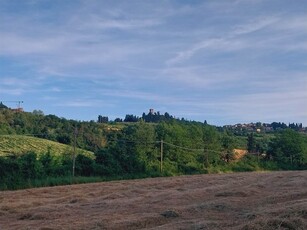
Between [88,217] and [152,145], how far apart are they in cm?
2761

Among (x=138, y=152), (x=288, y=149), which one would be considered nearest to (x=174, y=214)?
(x=138, y=152)

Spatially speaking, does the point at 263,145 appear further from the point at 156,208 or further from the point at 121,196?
the point at 156,208

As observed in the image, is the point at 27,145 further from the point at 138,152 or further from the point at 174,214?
the point at 174,214

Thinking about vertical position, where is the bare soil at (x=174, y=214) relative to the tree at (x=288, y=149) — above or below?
below

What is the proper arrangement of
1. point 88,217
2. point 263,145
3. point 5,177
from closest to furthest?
point 88,217 < point 5,177 < point 263,145

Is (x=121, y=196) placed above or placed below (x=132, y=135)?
below

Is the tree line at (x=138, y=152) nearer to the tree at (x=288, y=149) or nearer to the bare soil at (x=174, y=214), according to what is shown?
the tree at (x=288, y=149)

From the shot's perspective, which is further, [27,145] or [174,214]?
[27,145]

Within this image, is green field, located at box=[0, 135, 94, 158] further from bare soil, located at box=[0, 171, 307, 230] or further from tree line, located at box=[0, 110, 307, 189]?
bare soil, located at box=[0, 171, 307, 230]

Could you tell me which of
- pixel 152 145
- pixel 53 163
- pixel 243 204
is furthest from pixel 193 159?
pixel 243 204

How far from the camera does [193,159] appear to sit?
1548 inches

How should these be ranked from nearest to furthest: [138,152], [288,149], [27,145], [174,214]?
→ [174,214] → [138,152] → [27,145] → [288,149]

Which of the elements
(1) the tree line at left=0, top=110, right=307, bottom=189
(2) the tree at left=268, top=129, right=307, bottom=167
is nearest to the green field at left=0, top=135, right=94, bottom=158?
(1) the tree line at left=0, top=110, right=307, bottom=189

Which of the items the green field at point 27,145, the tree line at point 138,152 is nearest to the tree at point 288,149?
the tree line at point 138,152
